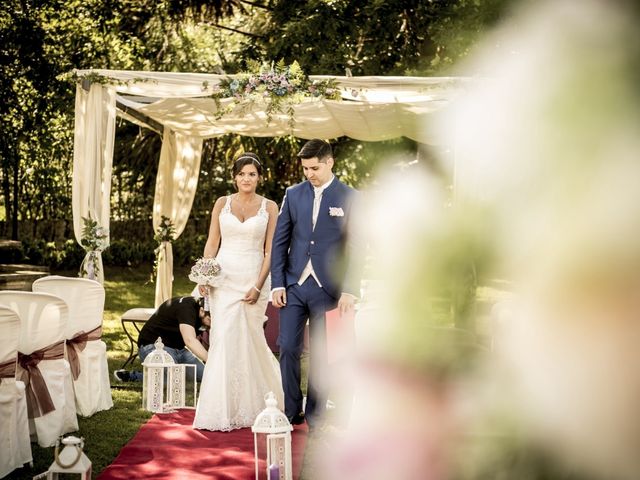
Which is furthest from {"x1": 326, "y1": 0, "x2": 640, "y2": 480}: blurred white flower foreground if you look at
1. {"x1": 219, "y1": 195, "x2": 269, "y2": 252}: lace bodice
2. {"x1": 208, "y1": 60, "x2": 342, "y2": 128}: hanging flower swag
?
{"x1": 208, "y1": 60, "x2": 342, "y2": 128}: hanging flower swag

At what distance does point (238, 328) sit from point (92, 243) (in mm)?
2797

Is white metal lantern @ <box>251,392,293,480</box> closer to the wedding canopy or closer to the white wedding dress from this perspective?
the white wedding dress

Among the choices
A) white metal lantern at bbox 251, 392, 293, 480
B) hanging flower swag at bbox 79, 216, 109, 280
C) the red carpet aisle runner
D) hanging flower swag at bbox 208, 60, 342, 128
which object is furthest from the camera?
hanging flower swag at bbox 79, 216, 109, 280

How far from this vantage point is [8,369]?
418 cm

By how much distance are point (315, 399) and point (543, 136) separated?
4754 mm

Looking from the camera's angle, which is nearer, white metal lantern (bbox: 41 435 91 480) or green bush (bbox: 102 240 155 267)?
white metal lantern (bbox: 41 435 91 480)

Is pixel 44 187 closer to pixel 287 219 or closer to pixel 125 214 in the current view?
pixel 125 214

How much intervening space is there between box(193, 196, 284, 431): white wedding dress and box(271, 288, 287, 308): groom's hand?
0.48m

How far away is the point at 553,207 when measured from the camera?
426 mm

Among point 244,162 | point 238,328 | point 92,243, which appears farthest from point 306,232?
point 92,243

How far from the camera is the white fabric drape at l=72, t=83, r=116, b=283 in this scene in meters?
8.07

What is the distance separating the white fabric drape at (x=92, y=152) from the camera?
8.07 metres

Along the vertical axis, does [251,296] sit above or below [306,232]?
below

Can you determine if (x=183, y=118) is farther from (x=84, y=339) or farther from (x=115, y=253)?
(x=115, y=253)
